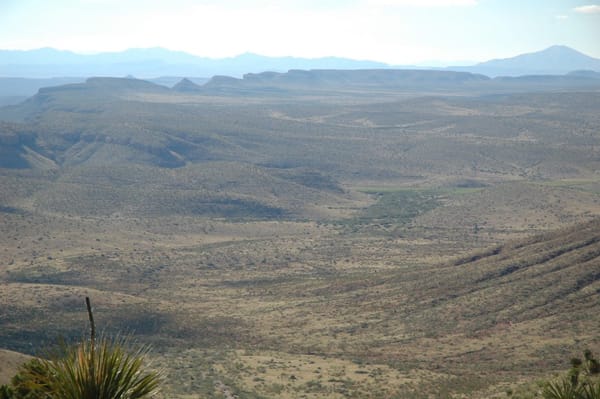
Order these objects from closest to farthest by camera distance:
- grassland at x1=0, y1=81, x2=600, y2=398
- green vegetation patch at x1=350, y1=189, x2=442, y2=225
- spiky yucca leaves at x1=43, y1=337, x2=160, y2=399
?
1. spiky yucca leaves at x1=43, y1=337, x2=160, y2=399
2. grassland at x1=0, y1=81, x2=600, y2=398
3. green vegetation patch at x1=350, y1=189, x2=442, y2=225

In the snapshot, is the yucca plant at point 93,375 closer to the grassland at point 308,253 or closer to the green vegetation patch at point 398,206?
the grassland at point 308,253

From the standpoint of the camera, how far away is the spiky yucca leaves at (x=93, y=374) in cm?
959

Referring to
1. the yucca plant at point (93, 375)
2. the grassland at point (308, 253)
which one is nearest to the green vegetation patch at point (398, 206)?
the grassland at point (308, 253)

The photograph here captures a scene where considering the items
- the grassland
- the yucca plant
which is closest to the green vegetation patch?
the grassland


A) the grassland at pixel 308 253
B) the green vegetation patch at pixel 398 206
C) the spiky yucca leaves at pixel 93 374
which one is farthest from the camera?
the green vegetation patch at pixel 398 206

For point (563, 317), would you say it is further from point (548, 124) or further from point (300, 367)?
point (548, 124)

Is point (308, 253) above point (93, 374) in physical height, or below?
below

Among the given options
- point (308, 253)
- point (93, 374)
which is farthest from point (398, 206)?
point (93, 374)

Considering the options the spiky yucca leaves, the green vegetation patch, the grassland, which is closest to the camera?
the spiky yucca leaves

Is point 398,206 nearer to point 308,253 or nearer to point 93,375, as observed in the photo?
point 308,253

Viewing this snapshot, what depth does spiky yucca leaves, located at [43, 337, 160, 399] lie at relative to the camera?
31.4 ft

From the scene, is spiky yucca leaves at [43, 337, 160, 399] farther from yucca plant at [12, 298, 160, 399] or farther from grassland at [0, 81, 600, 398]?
grassland at [0, 81, 600, 398]

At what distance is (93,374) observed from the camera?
9609 millimetres

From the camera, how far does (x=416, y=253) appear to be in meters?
72.2
